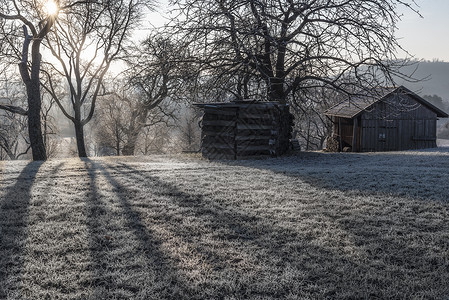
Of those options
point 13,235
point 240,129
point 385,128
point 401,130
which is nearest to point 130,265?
point 13,235

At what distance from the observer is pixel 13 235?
4.67 metres

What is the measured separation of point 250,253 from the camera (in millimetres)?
4211

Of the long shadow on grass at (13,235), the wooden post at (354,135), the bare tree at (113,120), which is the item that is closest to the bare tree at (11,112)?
the bare tree at (113,120)

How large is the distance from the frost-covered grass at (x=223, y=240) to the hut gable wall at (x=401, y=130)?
68.2ft

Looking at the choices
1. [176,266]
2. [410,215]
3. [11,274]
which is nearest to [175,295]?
[176,266]

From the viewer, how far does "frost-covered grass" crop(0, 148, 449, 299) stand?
3473 millimetres

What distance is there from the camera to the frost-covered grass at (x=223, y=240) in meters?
3.47

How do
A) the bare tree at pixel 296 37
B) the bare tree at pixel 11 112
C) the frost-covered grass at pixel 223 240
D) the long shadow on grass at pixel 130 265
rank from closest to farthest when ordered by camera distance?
the long shadow on grass at pixel 130 265, the frost-covered grass at pixel 223 240, the bare tree at pixel 296 37, the bare tree at pixel 11 112

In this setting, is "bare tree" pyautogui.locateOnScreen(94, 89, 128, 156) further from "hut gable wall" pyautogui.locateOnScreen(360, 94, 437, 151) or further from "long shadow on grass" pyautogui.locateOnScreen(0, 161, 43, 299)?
"long shadow on grass" pyautogui.locateOnScreen(0, 161, 43, 299)

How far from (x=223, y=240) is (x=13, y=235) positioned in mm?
2678

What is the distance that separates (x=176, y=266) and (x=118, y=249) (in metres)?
0.84

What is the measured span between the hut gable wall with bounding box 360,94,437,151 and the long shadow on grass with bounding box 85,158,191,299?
25139 mm

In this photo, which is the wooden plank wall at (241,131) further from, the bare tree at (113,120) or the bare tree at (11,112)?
the bare tree at (113,120)

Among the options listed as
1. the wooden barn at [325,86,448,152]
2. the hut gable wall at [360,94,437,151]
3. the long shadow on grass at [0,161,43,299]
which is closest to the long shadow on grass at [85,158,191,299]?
the long shadow on grass at [0,161,43,299]
